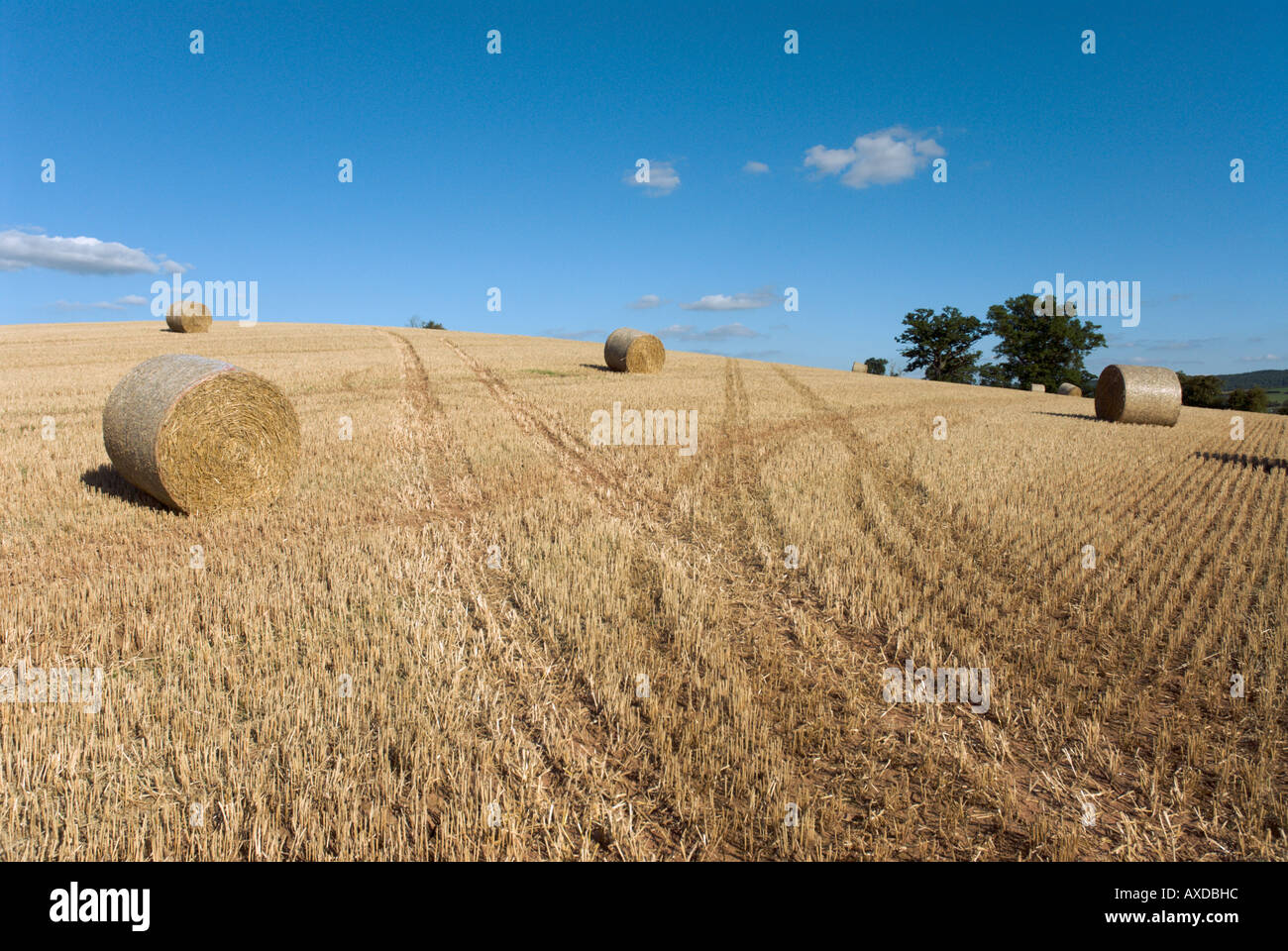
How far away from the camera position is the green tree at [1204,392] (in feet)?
200

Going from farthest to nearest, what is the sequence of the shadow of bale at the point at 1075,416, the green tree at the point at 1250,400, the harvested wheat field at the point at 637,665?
the green tree at the point at 1250,400 → the shadow of bale at the point at 1075,416 → the harvested wheat field at the point at 637,665

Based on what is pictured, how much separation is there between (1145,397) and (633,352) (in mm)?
17429

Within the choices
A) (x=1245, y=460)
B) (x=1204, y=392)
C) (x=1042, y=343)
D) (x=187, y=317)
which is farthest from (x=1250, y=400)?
(x=187, y=317)

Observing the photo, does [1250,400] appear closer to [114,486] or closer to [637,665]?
[637,665]

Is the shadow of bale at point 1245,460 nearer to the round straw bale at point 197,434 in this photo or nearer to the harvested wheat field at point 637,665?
the harvested wheat field at point 637,665

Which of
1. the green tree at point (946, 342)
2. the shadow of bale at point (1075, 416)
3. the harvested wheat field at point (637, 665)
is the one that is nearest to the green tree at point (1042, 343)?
the green tree at point (946, 342)

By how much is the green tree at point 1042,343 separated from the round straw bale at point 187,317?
229 feet

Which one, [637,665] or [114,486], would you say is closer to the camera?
[637,665]

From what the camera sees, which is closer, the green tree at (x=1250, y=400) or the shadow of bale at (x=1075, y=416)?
the shadow of bale at (x=1075, y=416)

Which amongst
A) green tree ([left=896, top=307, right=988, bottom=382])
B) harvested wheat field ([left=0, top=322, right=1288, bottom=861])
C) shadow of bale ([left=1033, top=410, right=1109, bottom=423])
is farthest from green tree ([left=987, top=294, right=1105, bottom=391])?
harvested wheat field ([left=0, top=322, right=1288, bottom=861])

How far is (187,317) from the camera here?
1563 inches
